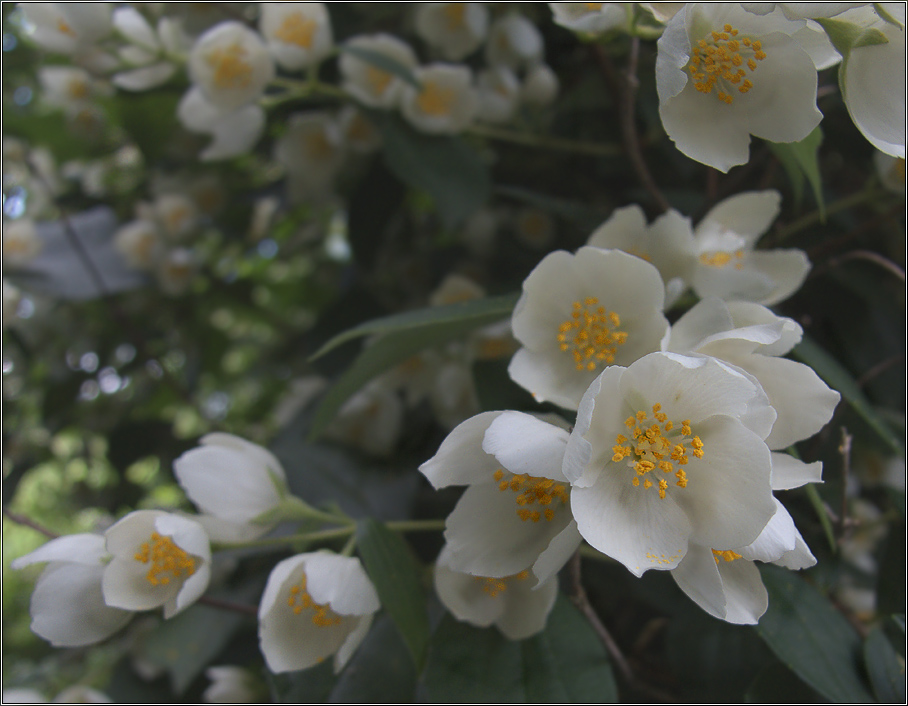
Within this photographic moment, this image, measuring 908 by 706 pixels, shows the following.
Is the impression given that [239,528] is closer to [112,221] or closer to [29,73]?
[112,221]

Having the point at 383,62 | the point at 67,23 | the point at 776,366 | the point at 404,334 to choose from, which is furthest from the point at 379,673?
the point at 67,23

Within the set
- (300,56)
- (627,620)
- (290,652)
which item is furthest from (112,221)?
(627,620)

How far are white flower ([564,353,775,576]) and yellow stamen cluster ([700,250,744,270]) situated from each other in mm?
236

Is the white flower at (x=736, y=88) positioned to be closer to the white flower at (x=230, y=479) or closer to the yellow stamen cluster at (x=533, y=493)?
the yellow stamen cluster at (x=533, y=493)

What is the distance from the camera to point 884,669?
642mm

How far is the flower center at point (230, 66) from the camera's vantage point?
979 mm

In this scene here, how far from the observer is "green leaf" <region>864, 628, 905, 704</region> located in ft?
2.03

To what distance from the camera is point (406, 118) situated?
3.55 feet

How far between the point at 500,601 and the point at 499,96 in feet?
2.81

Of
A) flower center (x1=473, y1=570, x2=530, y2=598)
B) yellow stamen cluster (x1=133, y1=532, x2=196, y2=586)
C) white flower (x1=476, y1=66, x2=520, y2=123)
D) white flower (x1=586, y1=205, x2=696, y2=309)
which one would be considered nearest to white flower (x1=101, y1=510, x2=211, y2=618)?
yellow stamen cluster (x1=133, y1=532, x2=196, y2=586)

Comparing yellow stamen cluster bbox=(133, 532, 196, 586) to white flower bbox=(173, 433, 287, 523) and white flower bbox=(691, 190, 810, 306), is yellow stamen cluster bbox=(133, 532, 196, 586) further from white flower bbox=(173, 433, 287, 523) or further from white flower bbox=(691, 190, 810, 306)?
white flower bbox=(691, 190, 810, 306)

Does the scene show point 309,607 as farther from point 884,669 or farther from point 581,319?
point 884,669

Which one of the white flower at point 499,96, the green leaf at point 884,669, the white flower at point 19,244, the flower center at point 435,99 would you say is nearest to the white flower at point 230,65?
the flower center at point 435,99

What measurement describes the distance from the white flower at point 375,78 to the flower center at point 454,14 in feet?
0.28
